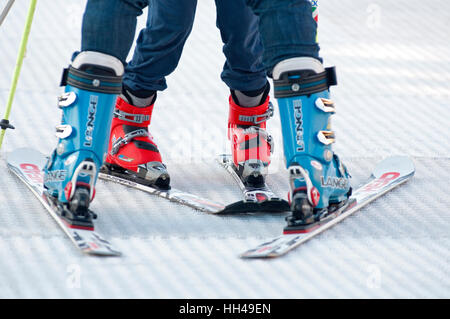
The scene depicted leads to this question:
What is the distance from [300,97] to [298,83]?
41 mm

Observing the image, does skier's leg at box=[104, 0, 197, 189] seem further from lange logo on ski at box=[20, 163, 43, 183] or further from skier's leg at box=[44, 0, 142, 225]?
skier's leg at box=[44, 0, 142, 225]

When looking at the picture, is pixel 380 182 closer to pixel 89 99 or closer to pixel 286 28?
pixel 286 28

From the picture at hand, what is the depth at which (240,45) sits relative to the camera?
8.41 ft

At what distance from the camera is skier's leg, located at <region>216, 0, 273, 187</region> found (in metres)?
2.53

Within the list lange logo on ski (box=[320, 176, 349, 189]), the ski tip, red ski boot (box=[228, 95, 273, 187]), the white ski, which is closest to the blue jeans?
red ski boot (box=[228, 95, 273, 187])

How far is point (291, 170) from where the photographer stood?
6.84 feet

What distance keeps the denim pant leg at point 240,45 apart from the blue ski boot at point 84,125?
22.7 inches

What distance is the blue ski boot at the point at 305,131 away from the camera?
206 centimetres

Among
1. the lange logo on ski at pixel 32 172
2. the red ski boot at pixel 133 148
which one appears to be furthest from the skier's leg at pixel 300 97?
the lange logo on ski at pixel 32 172

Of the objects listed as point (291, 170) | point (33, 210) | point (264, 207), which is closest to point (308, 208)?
point (291, 170)

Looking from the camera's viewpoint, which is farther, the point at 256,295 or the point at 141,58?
the point at 141,58
